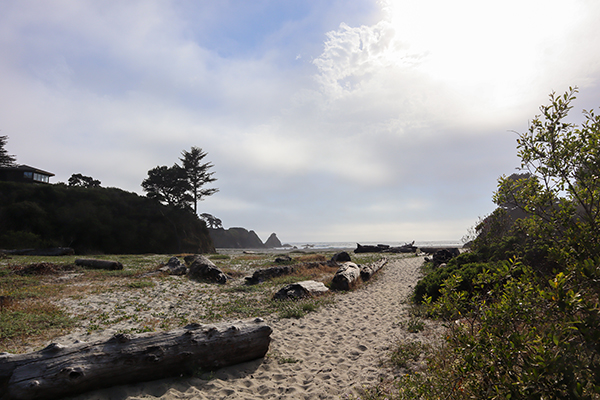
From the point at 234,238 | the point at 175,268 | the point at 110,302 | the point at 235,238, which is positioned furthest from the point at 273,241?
the point at 110,302

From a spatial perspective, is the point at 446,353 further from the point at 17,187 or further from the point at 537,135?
the point at 17,187

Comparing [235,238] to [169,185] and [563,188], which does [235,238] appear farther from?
[563,188]

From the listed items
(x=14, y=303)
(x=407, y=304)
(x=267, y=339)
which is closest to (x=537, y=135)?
(x=267, y=339)

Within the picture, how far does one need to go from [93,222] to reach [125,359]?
4177 cm

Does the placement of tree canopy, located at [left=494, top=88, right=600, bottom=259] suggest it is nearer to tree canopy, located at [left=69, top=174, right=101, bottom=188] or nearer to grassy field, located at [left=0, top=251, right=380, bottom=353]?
grassy field, located at [left=0, top=251, right=380, bottom=353]

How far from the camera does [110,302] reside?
10695 mm

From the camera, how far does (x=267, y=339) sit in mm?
6297

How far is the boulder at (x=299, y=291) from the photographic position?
1238cm

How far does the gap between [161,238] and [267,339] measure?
1757 inches

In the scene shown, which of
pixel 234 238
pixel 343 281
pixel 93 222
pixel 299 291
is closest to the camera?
pixel 299 291

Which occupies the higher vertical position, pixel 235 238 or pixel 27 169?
pixel 27 169

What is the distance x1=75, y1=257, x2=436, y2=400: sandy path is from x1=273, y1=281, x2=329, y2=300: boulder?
2180mm

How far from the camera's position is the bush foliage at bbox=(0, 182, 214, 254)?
1289 inches

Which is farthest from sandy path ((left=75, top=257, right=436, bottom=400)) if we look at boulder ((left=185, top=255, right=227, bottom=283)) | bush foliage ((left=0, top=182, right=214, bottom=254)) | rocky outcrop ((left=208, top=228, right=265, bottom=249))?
rocky outcrop ((left=208, top=228, right=265, bottom=249))
